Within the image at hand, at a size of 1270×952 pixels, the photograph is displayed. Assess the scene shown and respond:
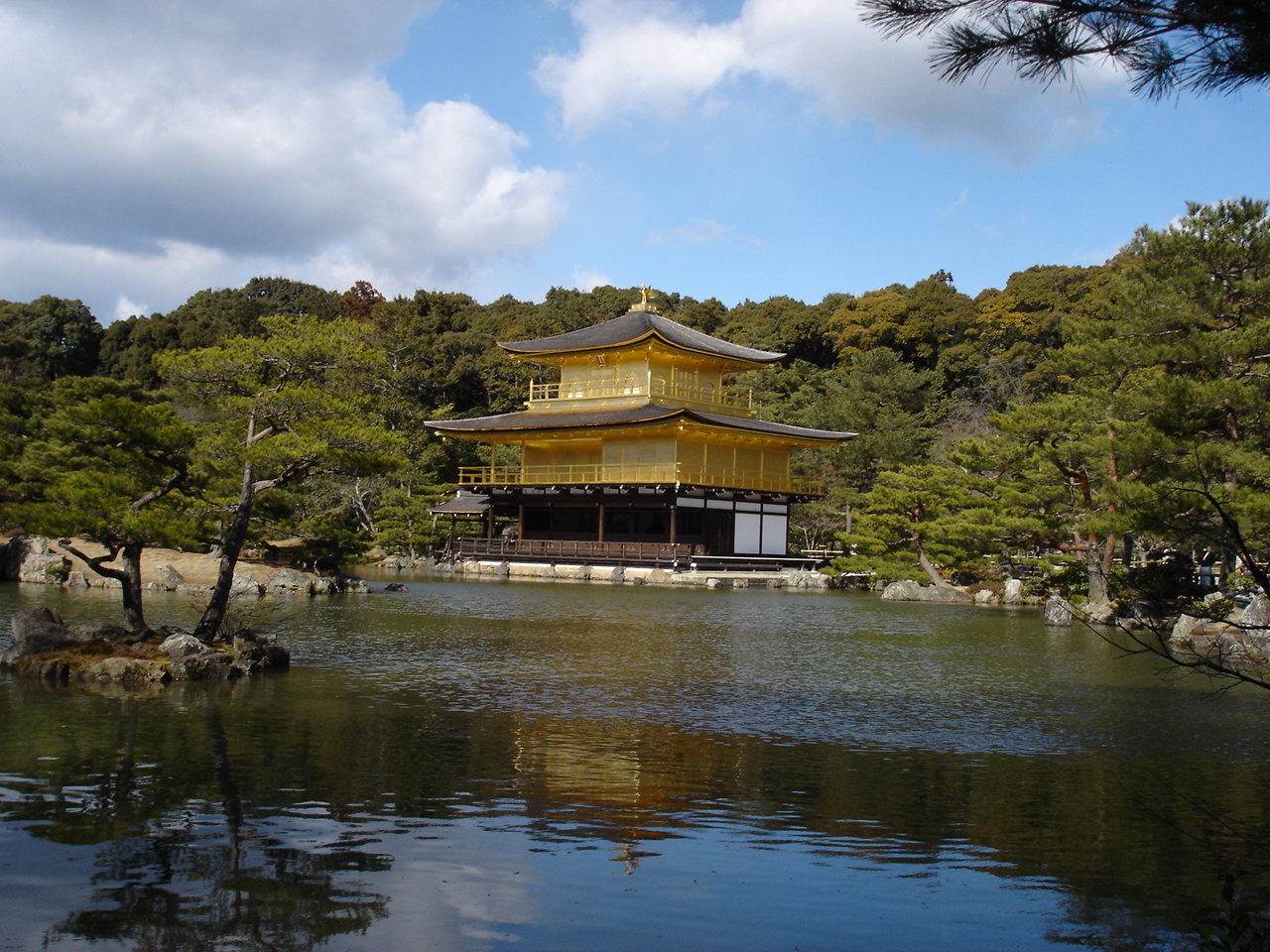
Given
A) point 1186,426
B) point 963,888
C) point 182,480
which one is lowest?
point 963,888

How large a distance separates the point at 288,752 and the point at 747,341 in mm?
49860

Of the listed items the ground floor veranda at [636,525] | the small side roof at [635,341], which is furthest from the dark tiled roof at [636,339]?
the ground floor veranda at [636,525]

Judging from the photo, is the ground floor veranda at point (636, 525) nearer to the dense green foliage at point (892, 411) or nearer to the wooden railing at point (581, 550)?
the wooden railing at point (581, 550)

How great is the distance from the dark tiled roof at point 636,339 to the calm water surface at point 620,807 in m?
23.8

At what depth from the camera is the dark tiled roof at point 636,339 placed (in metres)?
35.5

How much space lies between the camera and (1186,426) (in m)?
15.3

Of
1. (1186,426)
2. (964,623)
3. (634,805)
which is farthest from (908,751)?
(964,623)

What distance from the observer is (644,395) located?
36094mm

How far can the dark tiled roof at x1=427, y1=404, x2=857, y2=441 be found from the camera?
33031 mm

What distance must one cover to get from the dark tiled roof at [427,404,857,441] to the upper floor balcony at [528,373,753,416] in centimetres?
42

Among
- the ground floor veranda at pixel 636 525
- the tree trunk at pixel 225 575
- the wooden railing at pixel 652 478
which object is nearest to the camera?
the tree trunk at pixel 225 575

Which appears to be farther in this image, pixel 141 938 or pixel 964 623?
pixel 964 623

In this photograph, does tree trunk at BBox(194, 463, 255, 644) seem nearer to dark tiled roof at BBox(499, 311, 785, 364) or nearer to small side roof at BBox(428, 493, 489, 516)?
dark tiled roof at BBox(499, 311, 785, 364)

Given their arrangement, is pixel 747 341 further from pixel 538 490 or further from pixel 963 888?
pixel 963 888
